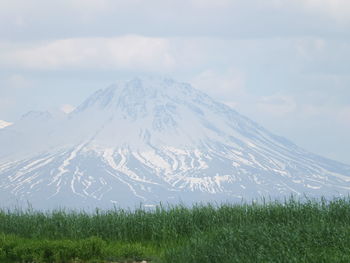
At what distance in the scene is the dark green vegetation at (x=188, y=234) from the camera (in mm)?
16578

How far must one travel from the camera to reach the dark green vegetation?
1658 cm

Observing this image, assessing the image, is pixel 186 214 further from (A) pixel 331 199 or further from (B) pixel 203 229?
(A) pixel 331 199

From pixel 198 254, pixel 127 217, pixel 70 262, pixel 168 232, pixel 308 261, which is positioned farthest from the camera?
pixel 127 217

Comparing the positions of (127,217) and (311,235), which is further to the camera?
(127,217)

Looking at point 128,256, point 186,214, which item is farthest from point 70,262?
point 186,214

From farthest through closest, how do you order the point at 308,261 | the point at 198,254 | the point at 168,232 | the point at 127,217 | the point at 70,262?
the point at 127,217
the point at 168,232
the point at 70,262
the point at 198,254
the point at 308,261

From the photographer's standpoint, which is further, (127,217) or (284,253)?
(127,217)

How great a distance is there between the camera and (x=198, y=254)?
55.1 feet

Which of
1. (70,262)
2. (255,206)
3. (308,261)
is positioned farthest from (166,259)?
(255,206)

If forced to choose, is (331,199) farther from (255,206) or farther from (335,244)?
(335,244)

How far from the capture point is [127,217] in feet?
72.0

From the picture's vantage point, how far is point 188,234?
20.6 m

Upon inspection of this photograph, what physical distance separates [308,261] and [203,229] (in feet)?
→ 18.8

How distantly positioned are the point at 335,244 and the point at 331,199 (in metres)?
5.47
